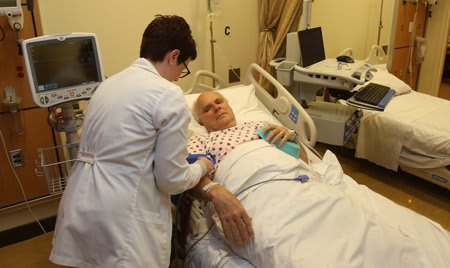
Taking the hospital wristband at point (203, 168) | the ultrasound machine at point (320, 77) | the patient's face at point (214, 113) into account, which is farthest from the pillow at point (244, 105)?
the hospital wristband at point (203, 168)

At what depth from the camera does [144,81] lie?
48.2 inches

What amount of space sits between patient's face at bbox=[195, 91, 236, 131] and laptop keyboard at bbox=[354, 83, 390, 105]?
39.0 inches

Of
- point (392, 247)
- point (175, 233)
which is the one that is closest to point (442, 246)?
point (392, 247)

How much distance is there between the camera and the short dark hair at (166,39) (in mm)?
1289

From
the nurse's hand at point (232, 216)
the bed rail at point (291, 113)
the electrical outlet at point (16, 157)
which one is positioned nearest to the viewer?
the nurse's hand at point (232, 216)

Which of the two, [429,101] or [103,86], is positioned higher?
[103,86]

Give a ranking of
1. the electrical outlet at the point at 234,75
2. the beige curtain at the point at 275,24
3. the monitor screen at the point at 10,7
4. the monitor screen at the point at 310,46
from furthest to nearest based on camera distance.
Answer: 1. the electrical outlet at the point at 234,75
2. the beige curtain at the point at 275,24
3. the monitor screen at the point at 310,46
4. the monitor screen at the point at 10,7

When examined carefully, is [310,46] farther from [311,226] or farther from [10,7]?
[10,7]

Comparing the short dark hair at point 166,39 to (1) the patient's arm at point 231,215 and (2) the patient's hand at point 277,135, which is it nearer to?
(1) the patient's arm at point 231,215

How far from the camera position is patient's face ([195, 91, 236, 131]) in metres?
2.10

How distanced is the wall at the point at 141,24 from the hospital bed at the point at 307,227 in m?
1.47

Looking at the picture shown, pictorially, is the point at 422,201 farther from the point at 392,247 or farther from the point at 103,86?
the point at 103,86

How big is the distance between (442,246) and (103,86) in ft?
4.80

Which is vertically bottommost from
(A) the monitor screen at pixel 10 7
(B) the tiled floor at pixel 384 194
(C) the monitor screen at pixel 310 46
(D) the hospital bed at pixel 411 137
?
(B) the tiled floor at pixel 384 194
